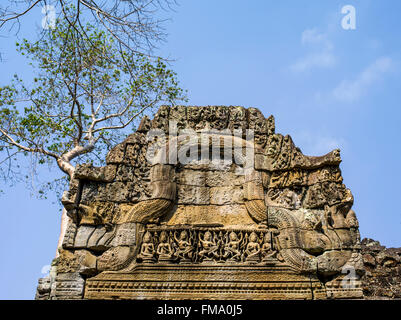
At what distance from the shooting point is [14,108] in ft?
41.3

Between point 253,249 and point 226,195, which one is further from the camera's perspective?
point 226,195

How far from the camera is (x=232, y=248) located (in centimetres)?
610

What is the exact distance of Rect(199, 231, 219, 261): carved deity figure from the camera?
19.9 feet

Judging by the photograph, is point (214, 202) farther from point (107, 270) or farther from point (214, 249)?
point (107, 270)

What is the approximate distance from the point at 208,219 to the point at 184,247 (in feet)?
2.02

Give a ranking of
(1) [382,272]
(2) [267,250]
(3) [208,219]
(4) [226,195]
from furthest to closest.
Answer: (1) [382,272]
(4) [226,195]
(3) [208,219]
(2) [267,250]

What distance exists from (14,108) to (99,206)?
775 centimetres

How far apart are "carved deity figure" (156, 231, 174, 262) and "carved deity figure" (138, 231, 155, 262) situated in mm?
97

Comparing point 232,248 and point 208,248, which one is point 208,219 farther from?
point 232,248

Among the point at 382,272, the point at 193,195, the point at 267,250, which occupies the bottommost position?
the point at 267,250

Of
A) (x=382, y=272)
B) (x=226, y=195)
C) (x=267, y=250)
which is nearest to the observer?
(x=267, y=250)

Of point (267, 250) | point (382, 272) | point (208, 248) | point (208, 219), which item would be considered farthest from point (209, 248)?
point (382, 272)
